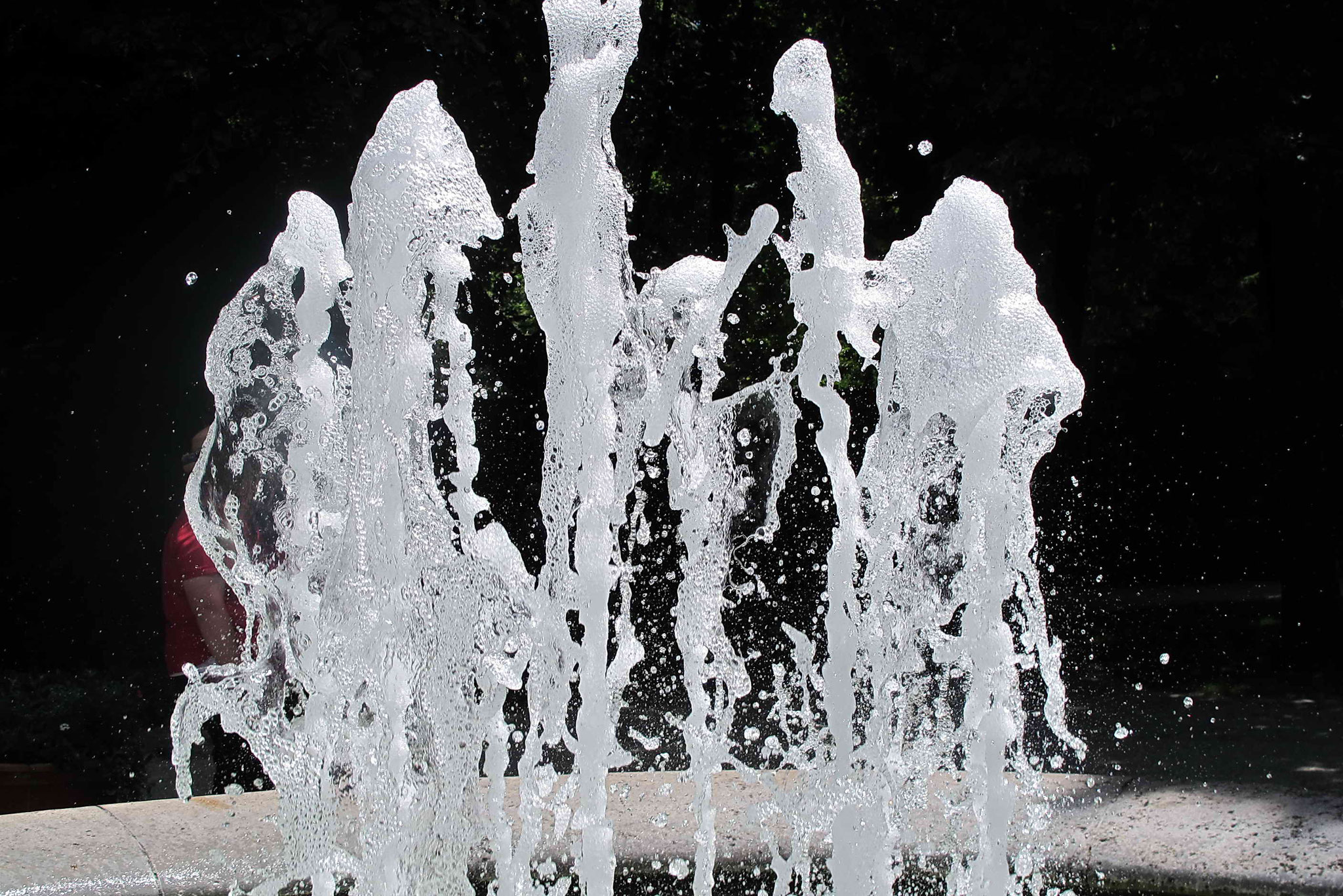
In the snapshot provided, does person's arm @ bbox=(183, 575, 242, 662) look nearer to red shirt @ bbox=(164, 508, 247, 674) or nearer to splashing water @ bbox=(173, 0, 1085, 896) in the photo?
red shirt @ bbox=(164, 508, 247, 674)

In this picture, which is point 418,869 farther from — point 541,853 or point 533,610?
point 533,610

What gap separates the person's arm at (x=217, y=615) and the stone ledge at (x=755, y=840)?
58cm

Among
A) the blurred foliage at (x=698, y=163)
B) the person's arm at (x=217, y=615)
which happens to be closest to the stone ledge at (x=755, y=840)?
the person's arm at (x=217, y=615)

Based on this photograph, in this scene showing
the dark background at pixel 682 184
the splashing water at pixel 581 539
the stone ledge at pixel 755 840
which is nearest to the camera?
the stone ledge at pixel 755 840

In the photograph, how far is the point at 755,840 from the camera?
2.89 m

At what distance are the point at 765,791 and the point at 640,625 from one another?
17.4 feet

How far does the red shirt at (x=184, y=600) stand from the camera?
12.1 feet

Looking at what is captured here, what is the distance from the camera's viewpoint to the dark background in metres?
6.91

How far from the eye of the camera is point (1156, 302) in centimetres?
870

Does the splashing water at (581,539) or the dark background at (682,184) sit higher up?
the dark background at (682,184)

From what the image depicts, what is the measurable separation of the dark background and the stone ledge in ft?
9.54

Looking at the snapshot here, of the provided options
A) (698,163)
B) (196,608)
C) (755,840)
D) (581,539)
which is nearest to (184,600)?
(196,608)

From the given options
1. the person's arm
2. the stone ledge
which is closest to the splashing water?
the stone ledge

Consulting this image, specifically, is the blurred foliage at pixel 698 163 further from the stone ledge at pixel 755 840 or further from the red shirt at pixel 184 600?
the stone ledge at pixel 755 840
